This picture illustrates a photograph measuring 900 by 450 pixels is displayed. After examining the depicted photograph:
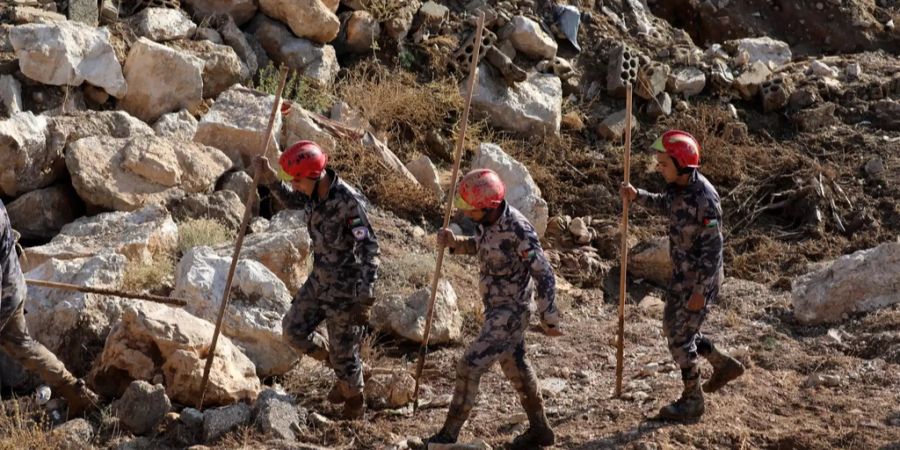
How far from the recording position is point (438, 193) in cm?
1062

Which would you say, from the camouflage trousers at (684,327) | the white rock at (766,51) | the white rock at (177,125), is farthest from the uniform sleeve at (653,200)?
the white rock at (766,51)

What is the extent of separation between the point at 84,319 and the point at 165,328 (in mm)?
688

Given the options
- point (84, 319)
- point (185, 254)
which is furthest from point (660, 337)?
point (84, 319)

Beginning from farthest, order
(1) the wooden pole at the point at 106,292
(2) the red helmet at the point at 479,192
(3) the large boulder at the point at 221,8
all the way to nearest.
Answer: (3) the large boulder at the point at 221,8, (1) the wooden pole at the point at 106,292, (2) the red helmet at the point at 479,192

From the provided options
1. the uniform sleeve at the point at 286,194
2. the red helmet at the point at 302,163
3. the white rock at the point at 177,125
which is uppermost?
the red helmet at the point at 302,163

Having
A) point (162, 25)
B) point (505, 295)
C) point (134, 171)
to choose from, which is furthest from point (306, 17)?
point (505, 295)

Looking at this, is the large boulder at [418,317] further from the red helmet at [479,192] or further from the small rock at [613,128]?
the small rock at [613,128]

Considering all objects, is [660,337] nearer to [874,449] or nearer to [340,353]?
[874,449]

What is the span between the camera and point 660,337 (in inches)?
342

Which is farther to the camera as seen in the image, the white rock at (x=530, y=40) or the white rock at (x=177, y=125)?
the white rock at (x=530, y=40)

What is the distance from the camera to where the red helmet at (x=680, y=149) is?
6.64 metres

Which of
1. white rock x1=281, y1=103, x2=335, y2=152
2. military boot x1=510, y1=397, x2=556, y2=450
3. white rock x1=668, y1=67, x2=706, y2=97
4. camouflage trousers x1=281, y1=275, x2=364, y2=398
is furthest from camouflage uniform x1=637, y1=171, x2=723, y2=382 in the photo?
white rock x1=668, y1=67, x2=706, y2=97

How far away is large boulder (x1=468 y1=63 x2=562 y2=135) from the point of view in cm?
1185

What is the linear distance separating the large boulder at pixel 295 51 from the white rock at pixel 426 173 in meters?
1.36
